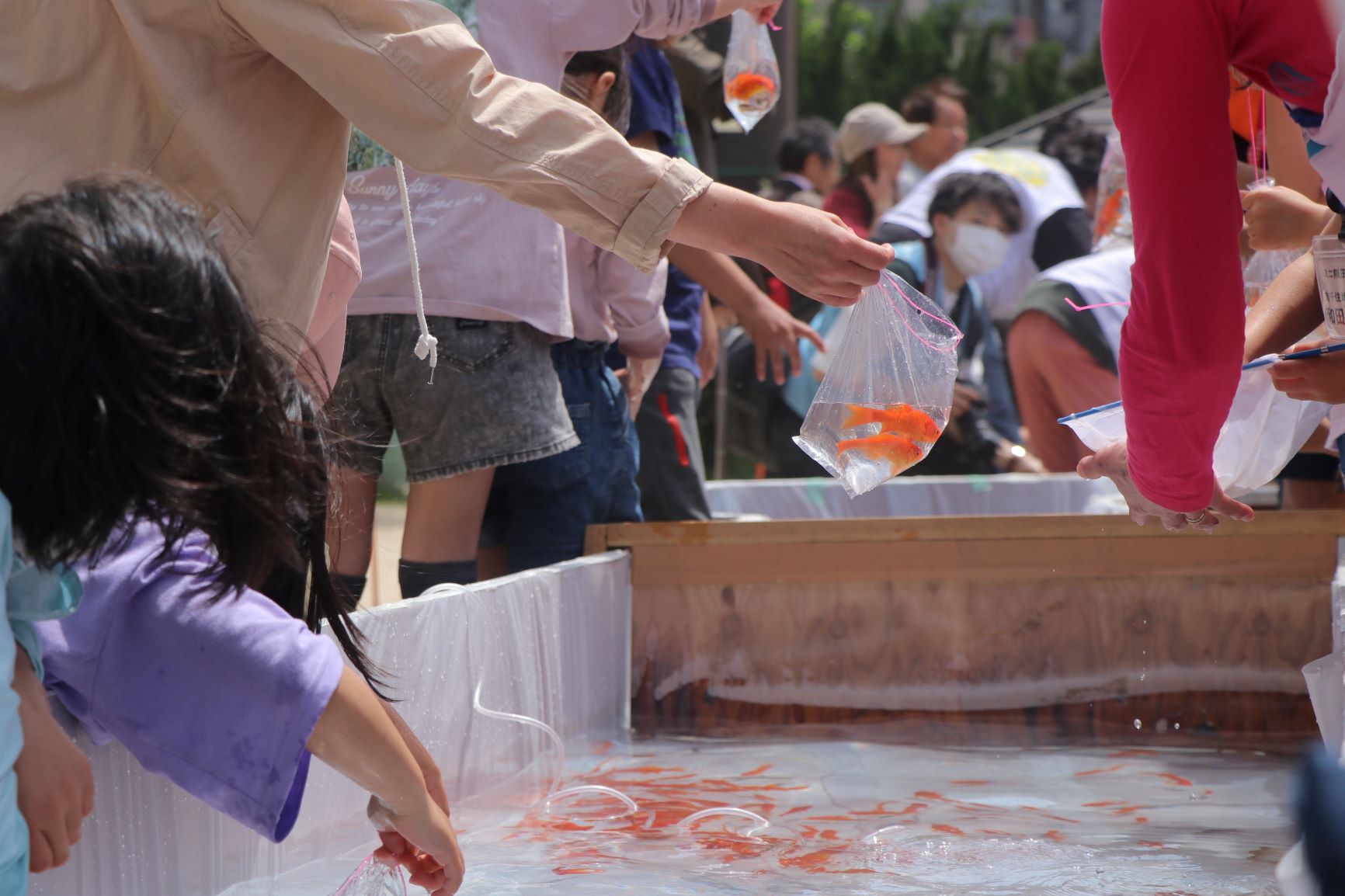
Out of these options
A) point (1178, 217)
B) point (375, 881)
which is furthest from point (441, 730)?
point (1178, 217)

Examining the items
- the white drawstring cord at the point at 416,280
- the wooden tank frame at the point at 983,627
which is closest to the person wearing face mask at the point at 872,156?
the wooden tank frame at the point at 983,627

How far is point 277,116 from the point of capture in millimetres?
1605

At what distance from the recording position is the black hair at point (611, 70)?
2943 millimetres

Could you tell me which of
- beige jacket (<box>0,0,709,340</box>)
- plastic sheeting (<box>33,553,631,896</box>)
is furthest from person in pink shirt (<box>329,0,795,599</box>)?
beige jacket (<box>0,0,709,340</box>)

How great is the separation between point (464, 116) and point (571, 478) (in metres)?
1.44

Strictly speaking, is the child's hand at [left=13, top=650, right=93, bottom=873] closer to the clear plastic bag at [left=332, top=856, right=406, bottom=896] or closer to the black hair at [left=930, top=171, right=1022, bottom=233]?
the clear plastic bag at [left=332, top=856, right=406, bottom=896]

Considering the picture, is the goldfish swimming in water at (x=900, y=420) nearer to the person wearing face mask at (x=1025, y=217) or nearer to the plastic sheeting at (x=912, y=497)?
the plastic sheeting at (x=912, y=497)

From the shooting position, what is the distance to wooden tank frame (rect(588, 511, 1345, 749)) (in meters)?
2.86

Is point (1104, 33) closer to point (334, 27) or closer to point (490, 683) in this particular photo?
point (334, 27)

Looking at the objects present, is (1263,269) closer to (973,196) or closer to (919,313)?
(919,313)

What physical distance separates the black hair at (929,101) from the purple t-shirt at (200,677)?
20.8 feet

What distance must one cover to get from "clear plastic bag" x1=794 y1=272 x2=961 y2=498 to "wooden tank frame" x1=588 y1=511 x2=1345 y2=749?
2.79 ft

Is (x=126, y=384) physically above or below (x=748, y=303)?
above

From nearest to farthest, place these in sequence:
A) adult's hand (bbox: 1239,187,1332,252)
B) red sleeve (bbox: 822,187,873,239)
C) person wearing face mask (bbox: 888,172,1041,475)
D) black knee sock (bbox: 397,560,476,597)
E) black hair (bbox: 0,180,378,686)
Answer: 1. black hair (bbox: 0,180,378,686)
2. adult's hand (bbox: 1239,187,1332,252)
3. black knee sock (bbox: 397,560,476,597)
4. person wearing face mask (bbox: 888,172,1041,475)
5. red sleeve (bbox: 822,187,873,239)
